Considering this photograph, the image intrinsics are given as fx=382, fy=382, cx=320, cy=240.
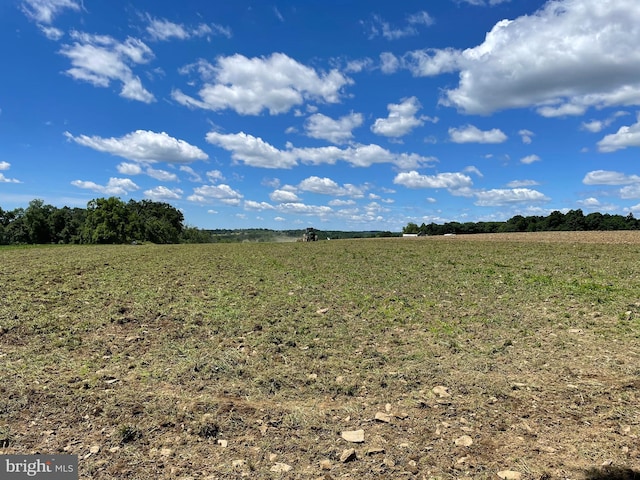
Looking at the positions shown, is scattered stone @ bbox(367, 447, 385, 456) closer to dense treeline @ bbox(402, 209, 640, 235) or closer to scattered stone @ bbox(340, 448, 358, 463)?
scattered stone @ bbox(340, 448, 358, 463)

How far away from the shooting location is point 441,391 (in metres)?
5.40

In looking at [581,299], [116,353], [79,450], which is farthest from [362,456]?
[581,299]

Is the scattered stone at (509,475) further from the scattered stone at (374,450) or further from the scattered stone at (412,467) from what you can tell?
the scattered stone at (374,450)

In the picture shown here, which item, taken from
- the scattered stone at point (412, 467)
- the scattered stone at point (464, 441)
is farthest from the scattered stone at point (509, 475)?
the scattered stone at point (412, 467)

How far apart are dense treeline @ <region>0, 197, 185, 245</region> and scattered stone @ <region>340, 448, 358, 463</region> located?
250 ft

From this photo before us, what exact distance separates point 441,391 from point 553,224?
88451 millimetres

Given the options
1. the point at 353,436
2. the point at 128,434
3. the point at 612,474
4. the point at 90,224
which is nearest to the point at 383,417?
the point at 353,436

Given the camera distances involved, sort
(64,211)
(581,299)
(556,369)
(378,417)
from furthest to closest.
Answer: (64,211) < (581,299) < (556,369) < (378,417)

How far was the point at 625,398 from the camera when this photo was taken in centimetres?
496

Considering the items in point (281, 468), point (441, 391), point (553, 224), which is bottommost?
point (281, 468)

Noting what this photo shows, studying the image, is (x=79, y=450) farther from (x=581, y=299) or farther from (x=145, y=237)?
(x=145, y=237)

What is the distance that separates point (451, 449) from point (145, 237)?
8692 centimetres

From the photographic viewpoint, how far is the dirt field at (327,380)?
3.99m

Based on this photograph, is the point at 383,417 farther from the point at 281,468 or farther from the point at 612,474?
the point at 612,474
